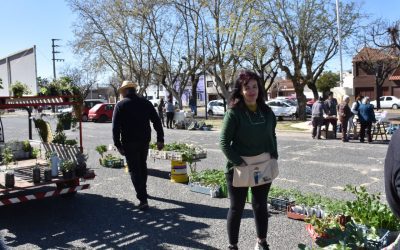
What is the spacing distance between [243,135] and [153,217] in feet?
8.53

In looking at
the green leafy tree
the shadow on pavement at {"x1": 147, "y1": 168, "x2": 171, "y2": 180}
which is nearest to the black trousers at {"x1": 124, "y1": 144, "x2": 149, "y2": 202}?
the shadow on pavement at {"x1": 147, "y1": 168, "x2": 171, "y2": 180}

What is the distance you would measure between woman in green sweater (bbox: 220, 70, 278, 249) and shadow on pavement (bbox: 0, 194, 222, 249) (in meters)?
0.91

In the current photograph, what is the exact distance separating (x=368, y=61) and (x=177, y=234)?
44.5 meters

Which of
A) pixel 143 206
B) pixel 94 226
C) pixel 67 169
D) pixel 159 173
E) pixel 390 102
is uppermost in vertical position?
pixel 390 102

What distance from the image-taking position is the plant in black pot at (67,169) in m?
6.62

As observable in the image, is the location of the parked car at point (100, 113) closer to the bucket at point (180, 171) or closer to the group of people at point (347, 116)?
the group of people at point (347, 116)

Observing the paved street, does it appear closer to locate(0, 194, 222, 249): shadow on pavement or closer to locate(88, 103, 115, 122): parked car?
locate(0, 194, 222, 249): shadow on pavement

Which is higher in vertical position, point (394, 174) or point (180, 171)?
point (394, 174)

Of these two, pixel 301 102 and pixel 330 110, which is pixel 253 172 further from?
pixel 301 102

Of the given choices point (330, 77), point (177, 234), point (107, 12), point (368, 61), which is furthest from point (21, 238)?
point (330, 77)

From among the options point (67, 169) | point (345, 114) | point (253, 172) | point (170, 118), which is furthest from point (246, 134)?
point (170, 118)

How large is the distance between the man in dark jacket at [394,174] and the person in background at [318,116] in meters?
14.7

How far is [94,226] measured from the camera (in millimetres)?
5906

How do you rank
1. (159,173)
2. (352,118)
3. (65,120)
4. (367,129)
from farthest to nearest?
1. (352,118)
2. (367,129)
3. (159,173)
4. (65,120)
